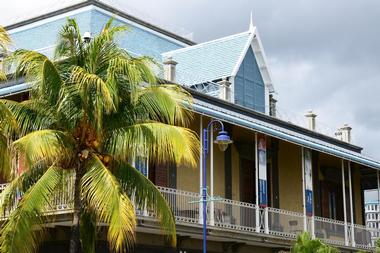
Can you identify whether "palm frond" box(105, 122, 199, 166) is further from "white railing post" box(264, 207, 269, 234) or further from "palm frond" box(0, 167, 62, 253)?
"white railing post" box(264, 207, 269, 234)

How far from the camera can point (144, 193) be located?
1359 cm

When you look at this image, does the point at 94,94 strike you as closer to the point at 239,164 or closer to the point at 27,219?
the point at 27,219

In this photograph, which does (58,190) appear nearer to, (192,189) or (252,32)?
(192,189)

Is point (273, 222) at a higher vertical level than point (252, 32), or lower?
lower

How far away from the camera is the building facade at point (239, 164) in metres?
19.5

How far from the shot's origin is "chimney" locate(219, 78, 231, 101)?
25.3 metres

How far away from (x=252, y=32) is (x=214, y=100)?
540cm

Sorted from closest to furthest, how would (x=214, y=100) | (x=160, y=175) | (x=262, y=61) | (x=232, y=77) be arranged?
(x=160, y=175), (x=214, y=100), (x=232, y=77), (x=262, y=61)

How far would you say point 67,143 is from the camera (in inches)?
523

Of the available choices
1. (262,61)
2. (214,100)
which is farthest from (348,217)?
(214,100)

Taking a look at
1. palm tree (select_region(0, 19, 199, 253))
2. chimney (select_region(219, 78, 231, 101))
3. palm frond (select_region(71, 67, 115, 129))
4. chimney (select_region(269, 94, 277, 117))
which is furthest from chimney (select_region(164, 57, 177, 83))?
palm frond (select_region(71, 67, 115, 129))

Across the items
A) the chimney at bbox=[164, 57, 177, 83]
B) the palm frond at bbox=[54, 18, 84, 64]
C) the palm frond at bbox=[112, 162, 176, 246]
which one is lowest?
the palm frond at bbox=[112, 162, 176, 246]

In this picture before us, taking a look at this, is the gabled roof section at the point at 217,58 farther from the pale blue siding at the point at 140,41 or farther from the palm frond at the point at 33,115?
the palm frond at the point at 33,115

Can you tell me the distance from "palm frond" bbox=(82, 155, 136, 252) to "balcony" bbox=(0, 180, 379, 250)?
5.16 ft
